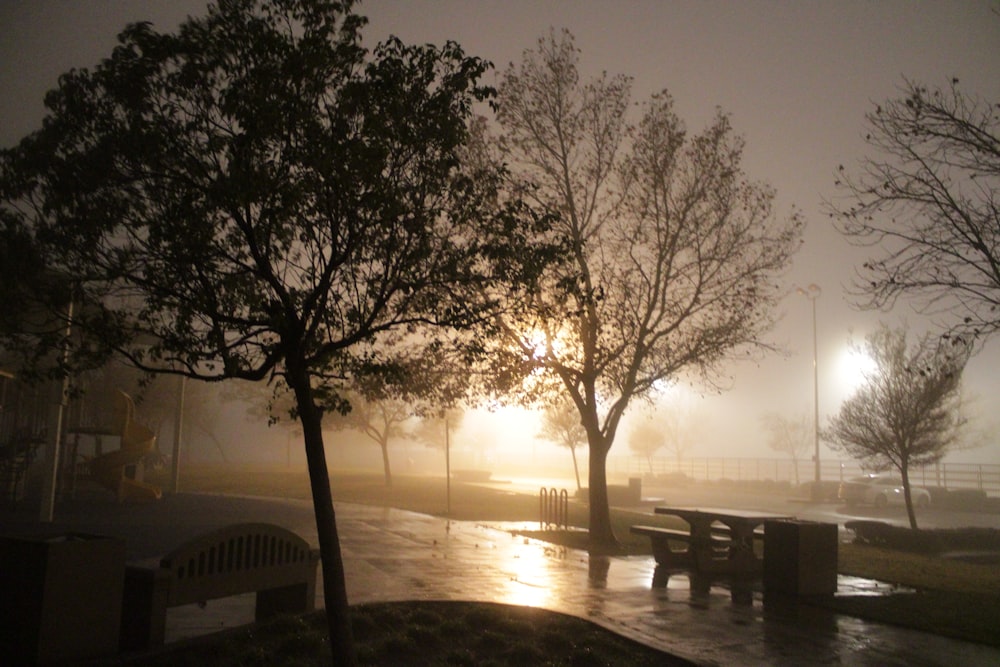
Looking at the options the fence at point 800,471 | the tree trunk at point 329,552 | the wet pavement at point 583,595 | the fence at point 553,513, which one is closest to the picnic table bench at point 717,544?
the wet pavement at point 583,595

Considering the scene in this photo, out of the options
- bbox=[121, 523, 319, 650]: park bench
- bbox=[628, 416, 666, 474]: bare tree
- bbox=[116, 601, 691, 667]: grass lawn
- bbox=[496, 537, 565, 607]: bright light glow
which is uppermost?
bbox=[628, 416, 666, 474]: bare tree

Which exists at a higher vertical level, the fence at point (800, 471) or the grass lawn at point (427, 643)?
the fence at point (800, 471)

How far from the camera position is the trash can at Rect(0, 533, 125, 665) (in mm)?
5938

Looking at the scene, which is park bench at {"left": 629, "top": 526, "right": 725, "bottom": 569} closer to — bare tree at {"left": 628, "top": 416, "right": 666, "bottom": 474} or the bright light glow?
the bright light glow

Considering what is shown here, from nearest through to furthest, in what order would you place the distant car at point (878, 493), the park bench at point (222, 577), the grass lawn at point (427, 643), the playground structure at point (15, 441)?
the grass lawn at point (427, 643) < the park bench at point (222, 577) < the playground structure at point (15, 441) < the distant car at point (878, 493)

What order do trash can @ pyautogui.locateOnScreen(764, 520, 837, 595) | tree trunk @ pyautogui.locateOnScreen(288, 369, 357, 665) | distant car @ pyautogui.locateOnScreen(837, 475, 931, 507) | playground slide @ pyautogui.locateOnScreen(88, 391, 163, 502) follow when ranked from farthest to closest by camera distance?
1. distant car @ pyautogui.locateOnScreen(837, 475, 931, 507)
2. playground slide @ pyautogui.locateOnScreen(88, 391, 163, 502)
3. trash can @ pyautogui.locateOnScreen(764, 520, 837, 595)
4. tree trunk @ pyautogui.locateOnScreen(288, 369, 357, 665)

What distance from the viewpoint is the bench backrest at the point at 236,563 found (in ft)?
22.7

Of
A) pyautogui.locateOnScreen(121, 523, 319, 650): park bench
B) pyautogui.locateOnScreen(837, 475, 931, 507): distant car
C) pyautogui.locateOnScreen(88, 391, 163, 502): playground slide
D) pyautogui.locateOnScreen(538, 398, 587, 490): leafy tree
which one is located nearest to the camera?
pyautogui.locateOnScreen(121, 523, 319, 650): park bench

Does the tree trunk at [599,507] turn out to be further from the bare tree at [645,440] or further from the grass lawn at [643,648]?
the bare tree at [645,440]

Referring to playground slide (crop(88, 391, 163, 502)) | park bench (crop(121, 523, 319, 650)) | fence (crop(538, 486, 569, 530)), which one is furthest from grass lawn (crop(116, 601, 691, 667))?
playground slide (crop(88, 391, 163, 502))

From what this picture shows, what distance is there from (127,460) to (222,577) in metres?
20.7

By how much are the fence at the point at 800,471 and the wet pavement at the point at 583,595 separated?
84.0 ft

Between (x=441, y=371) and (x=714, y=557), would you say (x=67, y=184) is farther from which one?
(x=441, y=371)

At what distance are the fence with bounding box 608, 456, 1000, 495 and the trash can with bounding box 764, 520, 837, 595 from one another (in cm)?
2671
